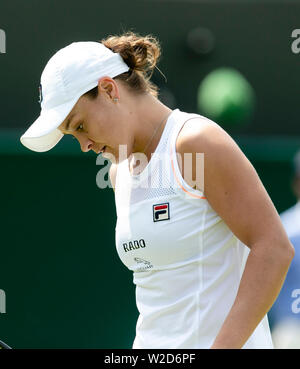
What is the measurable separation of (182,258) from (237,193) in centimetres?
27

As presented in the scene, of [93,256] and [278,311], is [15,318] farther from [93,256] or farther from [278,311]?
[278,311]

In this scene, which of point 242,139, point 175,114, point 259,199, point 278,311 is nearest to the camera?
point 259,199

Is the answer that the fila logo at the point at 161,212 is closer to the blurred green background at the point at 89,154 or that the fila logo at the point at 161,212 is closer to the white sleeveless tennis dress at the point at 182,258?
the white sleeveless tennis dress at the point at 182,258

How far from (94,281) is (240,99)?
2063mm

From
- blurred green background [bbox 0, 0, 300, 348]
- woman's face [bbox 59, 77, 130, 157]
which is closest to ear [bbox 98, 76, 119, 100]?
woman's face [bbox 59, 77, 130, 157]

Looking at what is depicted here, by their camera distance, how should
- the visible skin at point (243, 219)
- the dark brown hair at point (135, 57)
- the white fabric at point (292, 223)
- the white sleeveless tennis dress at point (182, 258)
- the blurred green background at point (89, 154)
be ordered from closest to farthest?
the visible skin at point (243, 219) < the white sleeveless tennis dress at point (182, 258) < the dark brown hair at point (135, 57) < the white fabric at point (292, 223) < the blurred green background at point (89, 154)

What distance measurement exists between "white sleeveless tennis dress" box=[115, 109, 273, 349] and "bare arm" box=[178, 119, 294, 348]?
0.09 metres

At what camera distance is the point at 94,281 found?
19.2 ft

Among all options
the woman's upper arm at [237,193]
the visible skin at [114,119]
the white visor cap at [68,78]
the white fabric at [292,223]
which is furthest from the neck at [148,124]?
the white fabric at [292,223]

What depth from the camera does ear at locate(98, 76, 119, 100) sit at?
7.72 ft

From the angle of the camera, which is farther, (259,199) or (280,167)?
(280,167)

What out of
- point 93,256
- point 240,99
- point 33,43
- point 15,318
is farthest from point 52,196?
point 240,99

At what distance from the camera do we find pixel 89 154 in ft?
19.4

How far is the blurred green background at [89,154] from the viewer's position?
5.80 m
